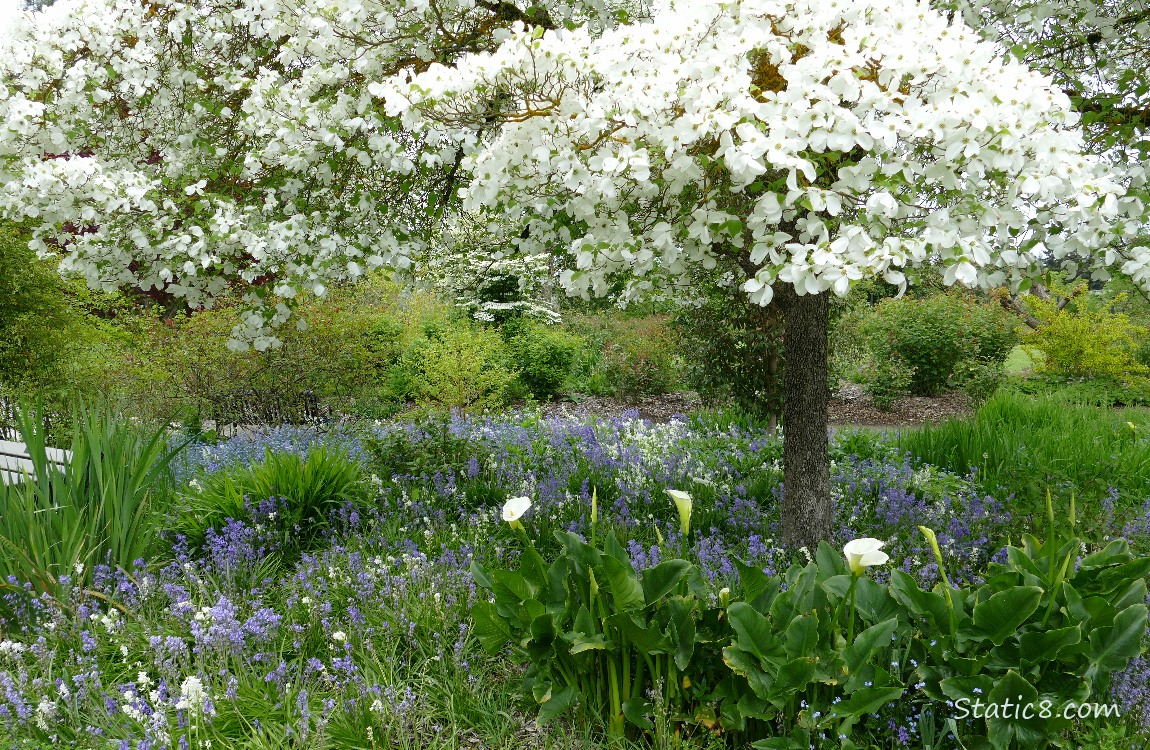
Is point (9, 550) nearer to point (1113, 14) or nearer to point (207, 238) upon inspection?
point (207, 238)

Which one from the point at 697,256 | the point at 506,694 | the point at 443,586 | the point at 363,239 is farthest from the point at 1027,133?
the point at 363,239

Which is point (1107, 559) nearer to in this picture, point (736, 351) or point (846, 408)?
point (736, 351)

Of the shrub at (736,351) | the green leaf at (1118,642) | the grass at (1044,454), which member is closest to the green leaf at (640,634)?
the green leaf at (1118,642)

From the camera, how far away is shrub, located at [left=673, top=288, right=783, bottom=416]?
301 inches

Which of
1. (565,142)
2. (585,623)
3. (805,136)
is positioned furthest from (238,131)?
(585,623)

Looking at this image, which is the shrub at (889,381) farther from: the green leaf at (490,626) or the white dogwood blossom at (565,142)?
the green leaf at (490,626)

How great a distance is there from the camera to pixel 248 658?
9.08ft

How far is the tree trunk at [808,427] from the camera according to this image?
12.3 ft

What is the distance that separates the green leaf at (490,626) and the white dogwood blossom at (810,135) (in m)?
1.29

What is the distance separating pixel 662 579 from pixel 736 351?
19.4ft

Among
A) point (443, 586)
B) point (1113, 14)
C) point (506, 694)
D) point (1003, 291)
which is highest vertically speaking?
point (1113, 14)

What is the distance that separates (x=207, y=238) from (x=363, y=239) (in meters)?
0.80

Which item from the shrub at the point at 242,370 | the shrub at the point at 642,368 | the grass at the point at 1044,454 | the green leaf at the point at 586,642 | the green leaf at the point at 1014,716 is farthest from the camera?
the shrub at the point at 642,368

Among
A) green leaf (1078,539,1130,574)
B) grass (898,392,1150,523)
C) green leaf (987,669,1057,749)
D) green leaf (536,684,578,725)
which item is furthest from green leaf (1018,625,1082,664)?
grass (898,392,1150,523)
